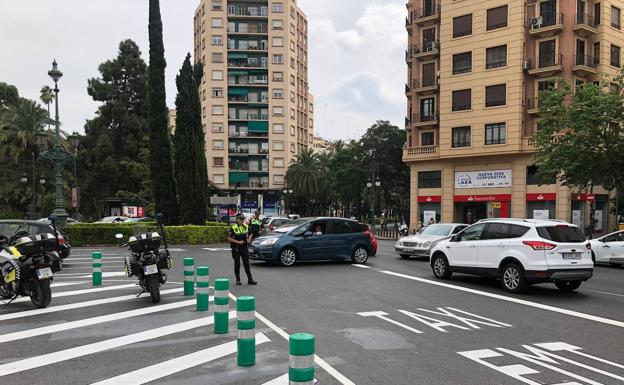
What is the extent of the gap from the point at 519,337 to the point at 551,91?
65.9 ft

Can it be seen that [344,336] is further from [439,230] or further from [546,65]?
[546,65]

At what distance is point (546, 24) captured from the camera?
123 ft

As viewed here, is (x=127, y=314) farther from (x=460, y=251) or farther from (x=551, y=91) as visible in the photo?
(x=551, y=91)

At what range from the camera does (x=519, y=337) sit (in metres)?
7.32

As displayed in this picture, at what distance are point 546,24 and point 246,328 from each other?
39.4 metres

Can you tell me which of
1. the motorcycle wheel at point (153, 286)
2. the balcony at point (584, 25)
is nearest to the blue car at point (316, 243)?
the motorcycle wheel at point (153, 286)

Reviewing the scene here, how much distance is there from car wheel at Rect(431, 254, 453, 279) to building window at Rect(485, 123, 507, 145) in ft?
89.9

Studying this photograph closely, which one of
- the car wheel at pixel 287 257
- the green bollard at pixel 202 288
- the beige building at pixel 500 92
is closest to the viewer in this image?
the green bollard at pixel 202 288

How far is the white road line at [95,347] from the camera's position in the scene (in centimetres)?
580

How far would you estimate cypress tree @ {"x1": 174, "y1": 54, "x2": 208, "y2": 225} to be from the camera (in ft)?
97.1

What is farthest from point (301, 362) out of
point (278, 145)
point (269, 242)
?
point (278, 145)

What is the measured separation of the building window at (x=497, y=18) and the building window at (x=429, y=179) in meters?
12.2

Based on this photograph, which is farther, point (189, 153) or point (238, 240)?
point (189, 153)

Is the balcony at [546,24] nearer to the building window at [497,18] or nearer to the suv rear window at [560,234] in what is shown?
the building window at [497,18]
